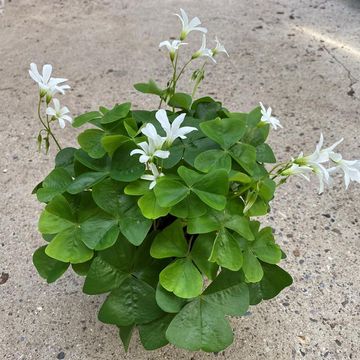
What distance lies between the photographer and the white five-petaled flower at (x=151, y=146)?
78 centimetres

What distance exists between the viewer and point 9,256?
1365mm

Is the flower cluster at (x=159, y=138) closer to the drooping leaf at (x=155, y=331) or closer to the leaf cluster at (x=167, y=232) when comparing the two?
the leaf cluster at (x=167, y=232)

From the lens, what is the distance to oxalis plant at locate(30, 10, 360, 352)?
0.84 metres

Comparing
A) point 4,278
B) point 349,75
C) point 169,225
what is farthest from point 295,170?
point 349,75

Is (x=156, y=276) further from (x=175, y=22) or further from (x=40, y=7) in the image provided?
(x=40, y=7)

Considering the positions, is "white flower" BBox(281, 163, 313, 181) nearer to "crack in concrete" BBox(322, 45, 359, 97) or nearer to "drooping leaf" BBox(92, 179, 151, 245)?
"drooping leaf" BBox(92, 179, 151, 245)

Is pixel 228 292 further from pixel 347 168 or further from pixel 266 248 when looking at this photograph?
pixel 347 168

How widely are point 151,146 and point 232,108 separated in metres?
1.23

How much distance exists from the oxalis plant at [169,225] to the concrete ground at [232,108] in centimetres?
28

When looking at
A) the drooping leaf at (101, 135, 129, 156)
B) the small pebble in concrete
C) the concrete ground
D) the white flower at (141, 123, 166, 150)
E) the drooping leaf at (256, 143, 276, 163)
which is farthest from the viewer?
the small pebble in concrete

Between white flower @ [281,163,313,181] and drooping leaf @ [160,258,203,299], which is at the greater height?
white flower @ [281,163,313,181]

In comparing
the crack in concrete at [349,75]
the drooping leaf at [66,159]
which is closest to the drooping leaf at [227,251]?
Result: the drooping leaf at [66,159]

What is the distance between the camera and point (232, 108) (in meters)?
1.98

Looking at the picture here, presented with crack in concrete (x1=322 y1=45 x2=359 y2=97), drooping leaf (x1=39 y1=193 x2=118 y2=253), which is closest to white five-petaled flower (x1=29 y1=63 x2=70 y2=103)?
drooping leaf (x1=39 y1=193 x2=118 y2=253)
